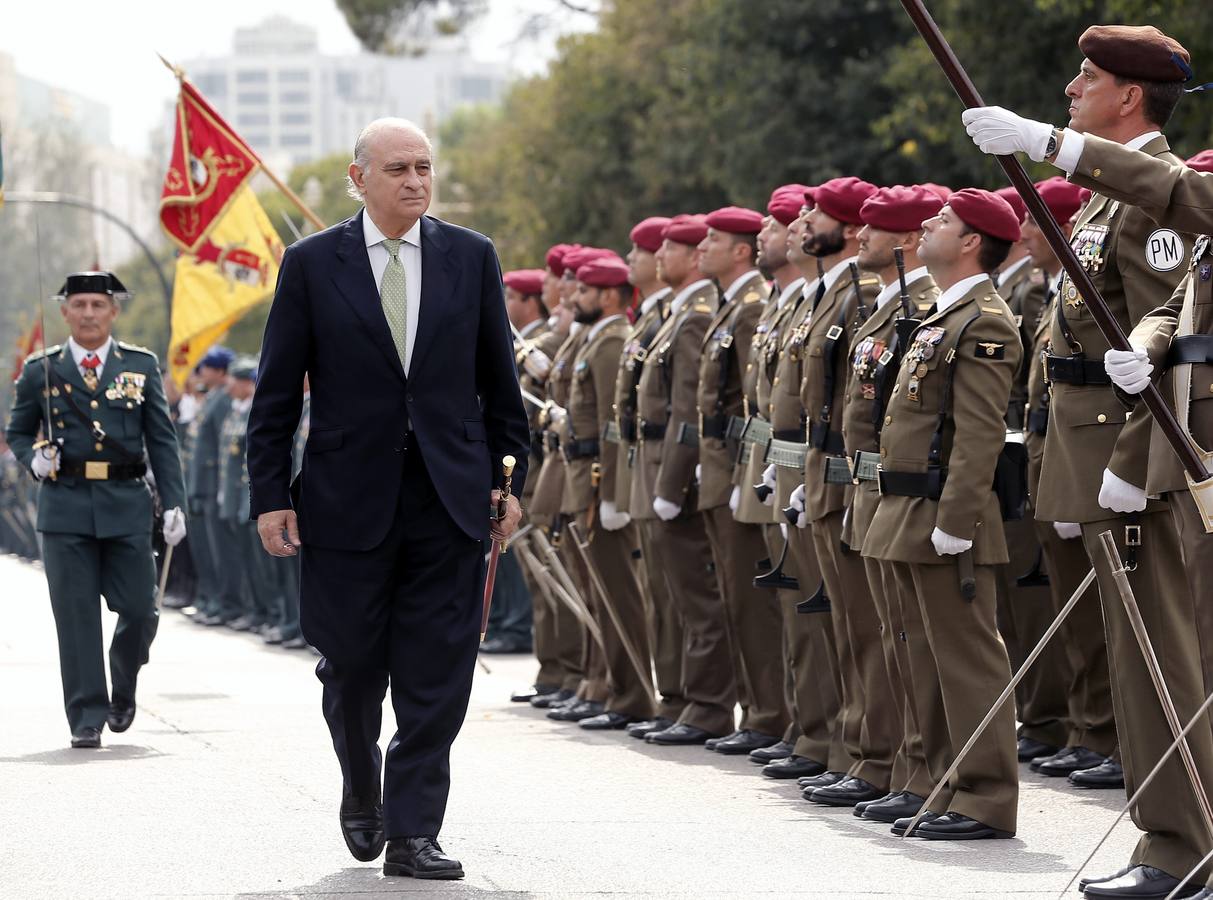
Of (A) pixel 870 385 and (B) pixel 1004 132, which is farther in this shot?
(A) pixel 870 385

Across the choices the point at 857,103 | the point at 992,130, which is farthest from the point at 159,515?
the point at 857,103

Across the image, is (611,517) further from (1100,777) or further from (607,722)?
(1100,777)

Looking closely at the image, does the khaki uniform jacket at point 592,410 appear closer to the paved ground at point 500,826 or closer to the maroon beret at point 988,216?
the paved ground at point 500,826

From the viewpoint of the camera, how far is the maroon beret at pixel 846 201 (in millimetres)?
9562

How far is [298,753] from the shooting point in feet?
35.2

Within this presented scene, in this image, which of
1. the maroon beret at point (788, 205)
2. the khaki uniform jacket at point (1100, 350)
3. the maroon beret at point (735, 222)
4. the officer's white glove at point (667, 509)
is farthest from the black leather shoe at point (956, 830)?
the maroon beret at point (735, 222)

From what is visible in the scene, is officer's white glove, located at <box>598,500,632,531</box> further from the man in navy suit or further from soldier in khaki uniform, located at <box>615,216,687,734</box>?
the man in navy suit

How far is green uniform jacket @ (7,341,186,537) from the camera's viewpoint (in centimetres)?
1125

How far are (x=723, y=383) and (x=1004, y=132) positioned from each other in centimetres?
479

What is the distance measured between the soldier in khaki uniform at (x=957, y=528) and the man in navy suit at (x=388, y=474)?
154 centimetres

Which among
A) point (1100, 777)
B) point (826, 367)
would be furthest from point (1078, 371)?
point (1100, 777)

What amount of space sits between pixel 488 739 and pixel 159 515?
85.5 inches

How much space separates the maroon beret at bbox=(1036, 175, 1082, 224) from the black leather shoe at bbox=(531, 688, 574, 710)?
4.13 m

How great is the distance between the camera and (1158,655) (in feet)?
22.5
